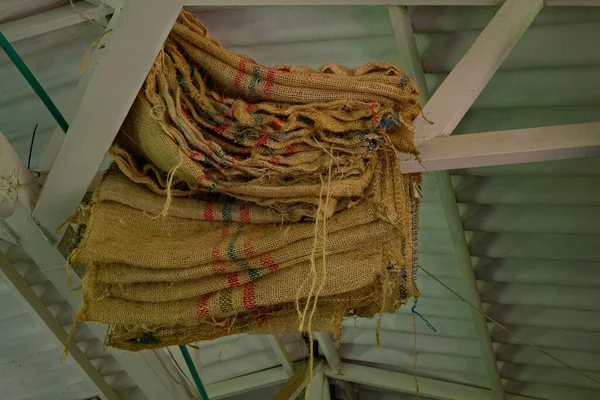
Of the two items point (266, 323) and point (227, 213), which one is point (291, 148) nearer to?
point (227, 213)

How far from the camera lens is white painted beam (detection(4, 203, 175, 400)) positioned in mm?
1501

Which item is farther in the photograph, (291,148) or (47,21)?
(47,21)

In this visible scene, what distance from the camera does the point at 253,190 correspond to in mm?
1299

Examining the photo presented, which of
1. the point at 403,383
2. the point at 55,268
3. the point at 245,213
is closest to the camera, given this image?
the point at 245,213

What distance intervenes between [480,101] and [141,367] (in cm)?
128

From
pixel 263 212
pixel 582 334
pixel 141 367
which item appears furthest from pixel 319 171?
pixel 582 334

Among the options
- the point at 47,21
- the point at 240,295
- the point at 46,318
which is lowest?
the point at 46,318

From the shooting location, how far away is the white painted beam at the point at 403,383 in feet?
9.52

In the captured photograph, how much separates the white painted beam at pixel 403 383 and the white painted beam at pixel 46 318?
1.05m

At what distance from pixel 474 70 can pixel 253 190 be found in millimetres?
600

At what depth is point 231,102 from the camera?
1292mm

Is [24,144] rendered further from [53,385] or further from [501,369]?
[501,369]

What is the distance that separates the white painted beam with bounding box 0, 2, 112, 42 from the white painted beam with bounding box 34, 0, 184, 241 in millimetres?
571

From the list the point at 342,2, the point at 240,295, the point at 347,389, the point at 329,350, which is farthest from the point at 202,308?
the point at 347,389
